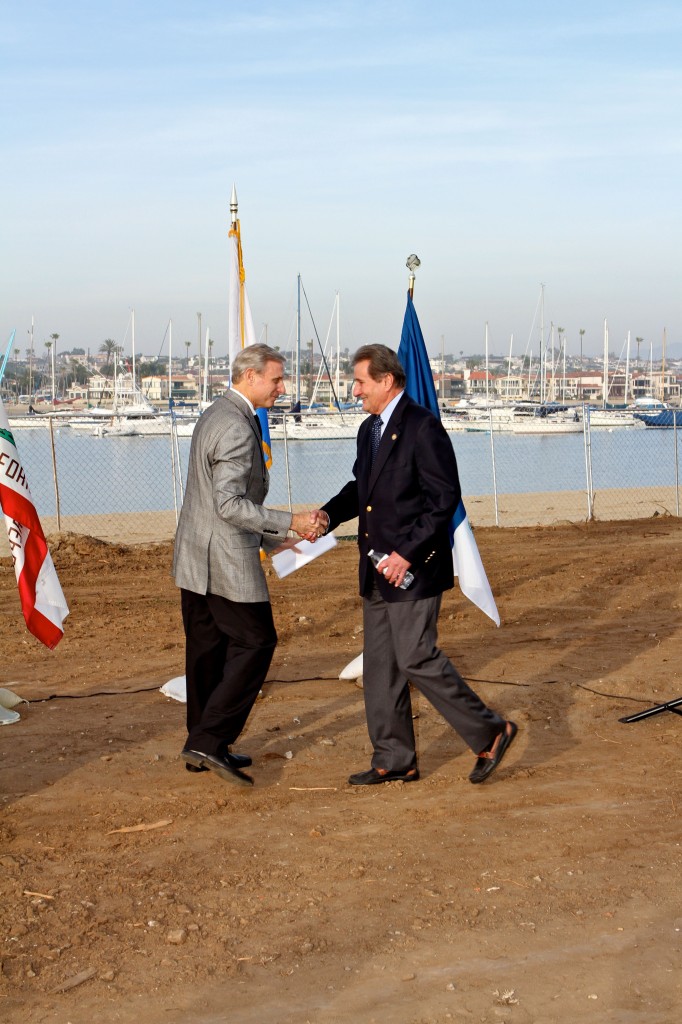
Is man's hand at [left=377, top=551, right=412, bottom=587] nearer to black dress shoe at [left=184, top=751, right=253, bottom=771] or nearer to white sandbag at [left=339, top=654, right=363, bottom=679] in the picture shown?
black dress shoe at [left=184, top=751, right=253, bottom=771]

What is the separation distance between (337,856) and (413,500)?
5.19 feet

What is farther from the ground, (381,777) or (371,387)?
(371,387)

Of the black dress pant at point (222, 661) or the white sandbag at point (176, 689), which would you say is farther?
the white sandbag at point (176, 689)

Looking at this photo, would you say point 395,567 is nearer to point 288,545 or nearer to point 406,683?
point 406,683

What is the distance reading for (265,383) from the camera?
212 inches

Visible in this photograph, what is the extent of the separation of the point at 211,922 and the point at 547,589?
7946mm

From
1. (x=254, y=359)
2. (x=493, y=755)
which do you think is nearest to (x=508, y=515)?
(x=493, y=755)

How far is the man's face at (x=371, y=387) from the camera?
535 cm

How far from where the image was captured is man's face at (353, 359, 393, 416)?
5.35m

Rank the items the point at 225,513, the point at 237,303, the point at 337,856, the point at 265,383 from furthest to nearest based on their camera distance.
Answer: the point at 237,303
the point at 265,383
the point at 225,513
the point at 337,856

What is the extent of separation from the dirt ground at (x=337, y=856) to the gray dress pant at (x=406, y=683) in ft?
0.80

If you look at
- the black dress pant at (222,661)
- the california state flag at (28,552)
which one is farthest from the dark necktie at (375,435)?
the california state flag at (28,552)

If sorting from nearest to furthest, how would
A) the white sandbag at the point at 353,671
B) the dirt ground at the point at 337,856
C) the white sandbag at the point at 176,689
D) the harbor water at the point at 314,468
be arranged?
the dirt ground at the point at 337,856, the white sandbag at the point at 176,689, the white sandbag at the point at 353,671, the harbor water at the point at 314,468

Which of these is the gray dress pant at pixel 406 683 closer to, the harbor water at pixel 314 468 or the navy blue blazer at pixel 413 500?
the navy blue blazer at pixel 413 500
